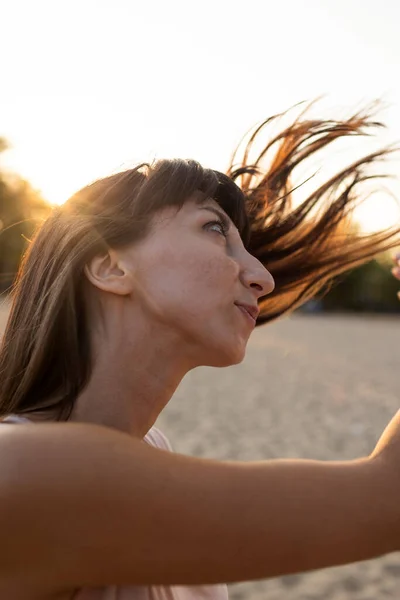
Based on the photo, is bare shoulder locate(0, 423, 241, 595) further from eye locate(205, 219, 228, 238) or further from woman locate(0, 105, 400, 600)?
eye locate(205, 219, 228, 238)

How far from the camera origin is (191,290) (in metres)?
1.71

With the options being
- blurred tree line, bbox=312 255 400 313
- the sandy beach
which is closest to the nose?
the sandy beach

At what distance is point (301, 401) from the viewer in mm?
12227

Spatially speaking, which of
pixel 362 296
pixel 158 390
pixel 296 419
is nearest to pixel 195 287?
pixel 158 390

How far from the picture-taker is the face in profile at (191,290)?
5.59ft

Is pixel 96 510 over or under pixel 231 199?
under

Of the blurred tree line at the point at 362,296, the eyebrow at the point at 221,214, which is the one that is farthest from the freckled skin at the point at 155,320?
the blurred tree line at the point at 362,296

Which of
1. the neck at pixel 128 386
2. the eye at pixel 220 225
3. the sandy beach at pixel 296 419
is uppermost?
the eye at pixel 220 225

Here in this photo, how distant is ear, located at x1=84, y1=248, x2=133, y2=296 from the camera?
5.67 ft

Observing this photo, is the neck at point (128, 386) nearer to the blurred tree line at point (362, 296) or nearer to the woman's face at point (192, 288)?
the woman's face at point (192, 288)

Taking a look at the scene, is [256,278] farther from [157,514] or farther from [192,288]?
[157,514]

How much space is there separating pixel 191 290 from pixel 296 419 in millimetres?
8911

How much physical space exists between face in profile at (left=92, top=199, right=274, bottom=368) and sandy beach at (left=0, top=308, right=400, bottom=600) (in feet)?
10.8

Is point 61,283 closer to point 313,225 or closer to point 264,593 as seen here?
point 313,225
